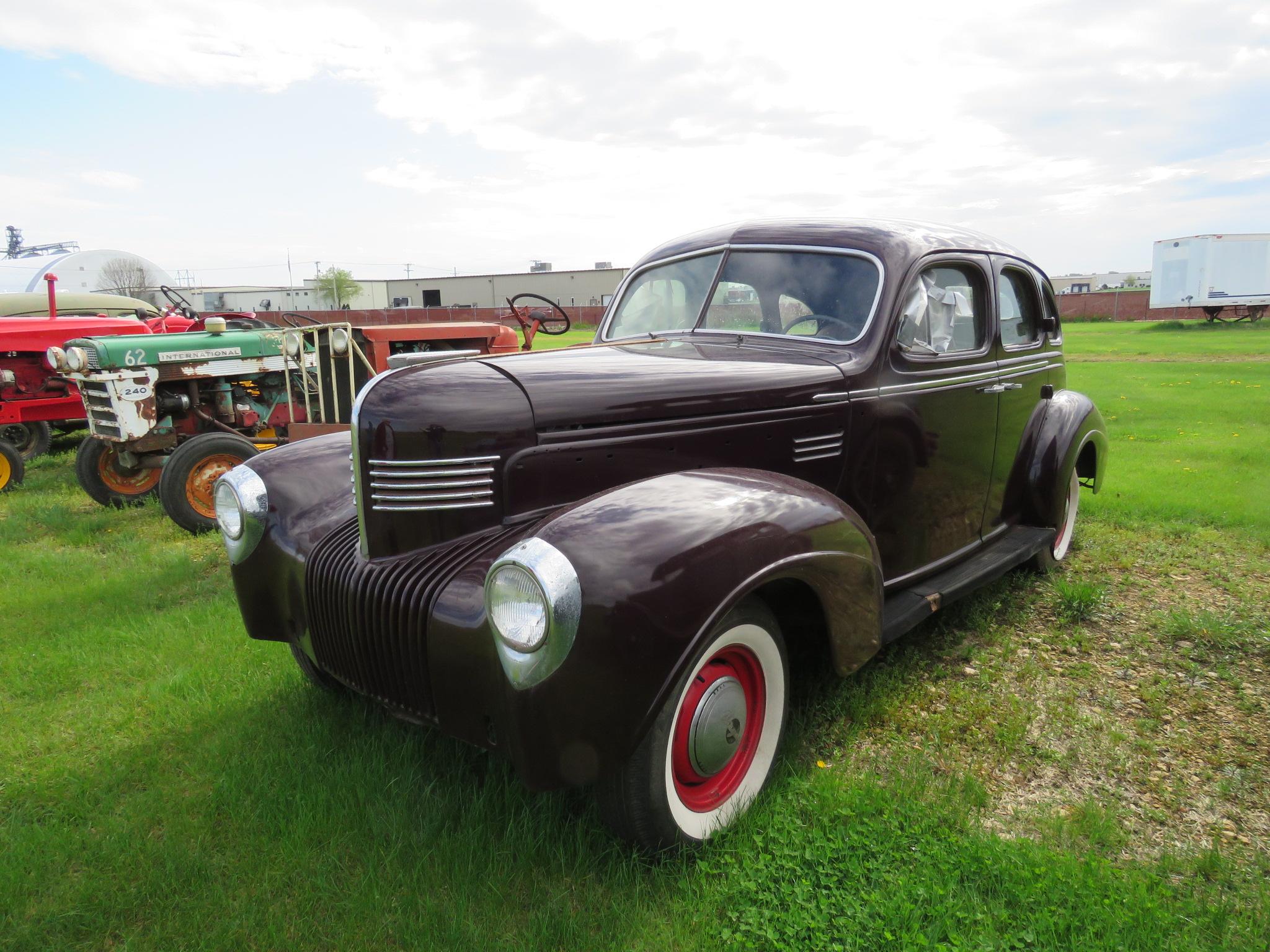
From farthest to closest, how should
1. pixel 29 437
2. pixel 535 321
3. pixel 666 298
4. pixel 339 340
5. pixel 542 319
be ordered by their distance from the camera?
pixel 29 437, pixel 339 340, pixel 535 321, pixel 542 319, pixel 666 298

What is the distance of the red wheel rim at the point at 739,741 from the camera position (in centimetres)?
223

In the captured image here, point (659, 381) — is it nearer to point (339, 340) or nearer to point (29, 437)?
point (339, 340)

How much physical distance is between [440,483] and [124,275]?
130 ft

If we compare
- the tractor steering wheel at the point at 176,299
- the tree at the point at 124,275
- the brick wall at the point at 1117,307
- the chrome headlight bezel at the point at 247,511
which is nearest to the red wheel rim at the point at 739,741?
the chrome headlight bezel at the point at 247,511

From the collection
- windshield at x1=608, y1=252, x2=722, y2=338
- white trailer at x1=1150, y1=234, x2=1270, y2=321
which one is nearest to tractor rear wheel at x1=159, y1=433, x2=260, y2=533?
windshield at x1=608, y1=252, x2=722, y2=338

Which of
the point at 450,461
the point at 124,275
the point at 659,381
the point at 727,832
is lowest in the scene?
the point at 727,832

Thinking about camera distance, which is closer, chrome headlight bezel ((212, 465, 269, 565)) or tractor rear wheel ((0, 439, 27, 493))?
chrome headlight bezel ((212, 465, 269, 565))

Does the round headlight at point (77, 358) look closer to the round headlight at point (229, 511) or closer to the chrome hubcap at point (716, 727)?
the round headlight at point (229, 511)

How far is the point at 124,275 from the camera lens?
115 feet

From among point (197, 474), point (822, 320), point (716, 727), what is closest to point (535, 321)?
point (822, 320)

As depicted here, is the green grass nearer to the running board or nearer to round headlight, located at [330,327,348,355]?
the running board

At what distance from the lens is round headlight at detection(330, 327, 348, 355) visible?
676 cm

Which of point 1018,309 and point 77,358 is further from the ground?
point 1018,309

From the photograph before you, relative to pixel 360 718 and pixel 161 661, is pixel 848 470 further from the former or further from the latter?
pixel 161 661
